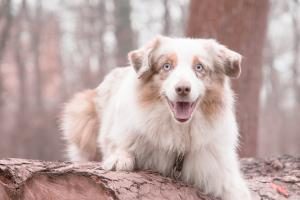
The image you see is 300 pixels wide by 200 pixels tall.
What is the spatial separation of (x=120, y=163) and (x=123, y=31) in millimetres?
14527

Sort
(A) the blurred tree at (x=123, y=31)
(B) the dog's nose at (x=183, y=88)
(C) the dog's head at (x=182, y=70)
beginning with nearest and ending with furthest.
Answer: (B) the dog's nose at (x=183, y=88)
(C) the dog's head at (x=182, y=70)
(A) the blurred tree at (x=123, y=31)

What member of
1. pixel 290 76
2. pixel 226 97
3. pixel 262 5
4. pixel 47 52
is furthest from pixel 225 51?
pixel 290 76

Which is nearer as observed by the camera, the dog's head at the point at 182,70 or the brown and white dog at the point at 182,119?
the dog's head at the point at 182,70

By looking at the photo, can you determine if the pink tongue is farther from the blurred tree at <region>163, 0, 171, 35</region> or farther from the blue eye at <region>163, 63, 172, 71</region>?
the blurred tree at <region>163, 0, 171, 35</region>

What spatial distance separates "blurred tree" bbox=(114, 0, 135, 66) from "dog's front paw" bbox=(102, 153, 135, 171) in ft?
44.9

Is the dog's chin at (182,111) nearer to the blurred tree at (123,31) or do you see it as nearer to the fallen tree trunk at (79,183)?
the fallen tree trunk at (79,183)

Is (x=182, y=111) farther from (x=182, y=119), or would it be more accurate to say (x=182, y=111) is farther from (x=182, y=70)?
(x=182, y=70)

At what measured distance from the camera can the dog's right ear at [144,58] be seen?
169 inches

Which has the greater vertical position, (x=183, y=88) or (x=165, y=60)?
(x=165, y=60)

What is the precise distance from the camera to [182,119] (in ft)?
13.5

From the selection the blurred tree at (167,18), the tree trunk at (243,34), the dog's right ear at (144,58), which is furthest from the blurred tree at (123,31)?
the dog's right ear at (144,58)

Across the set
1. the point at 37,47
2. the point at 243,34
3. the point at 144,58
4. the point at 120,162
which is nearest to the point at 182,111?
the point at 144,58

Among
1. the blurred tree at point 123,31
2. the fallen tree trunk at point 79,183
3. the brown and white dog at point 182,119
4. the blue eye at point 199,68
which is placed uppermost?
the blurred tree at point 123,31

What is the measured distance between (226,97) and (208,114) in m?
0.24
